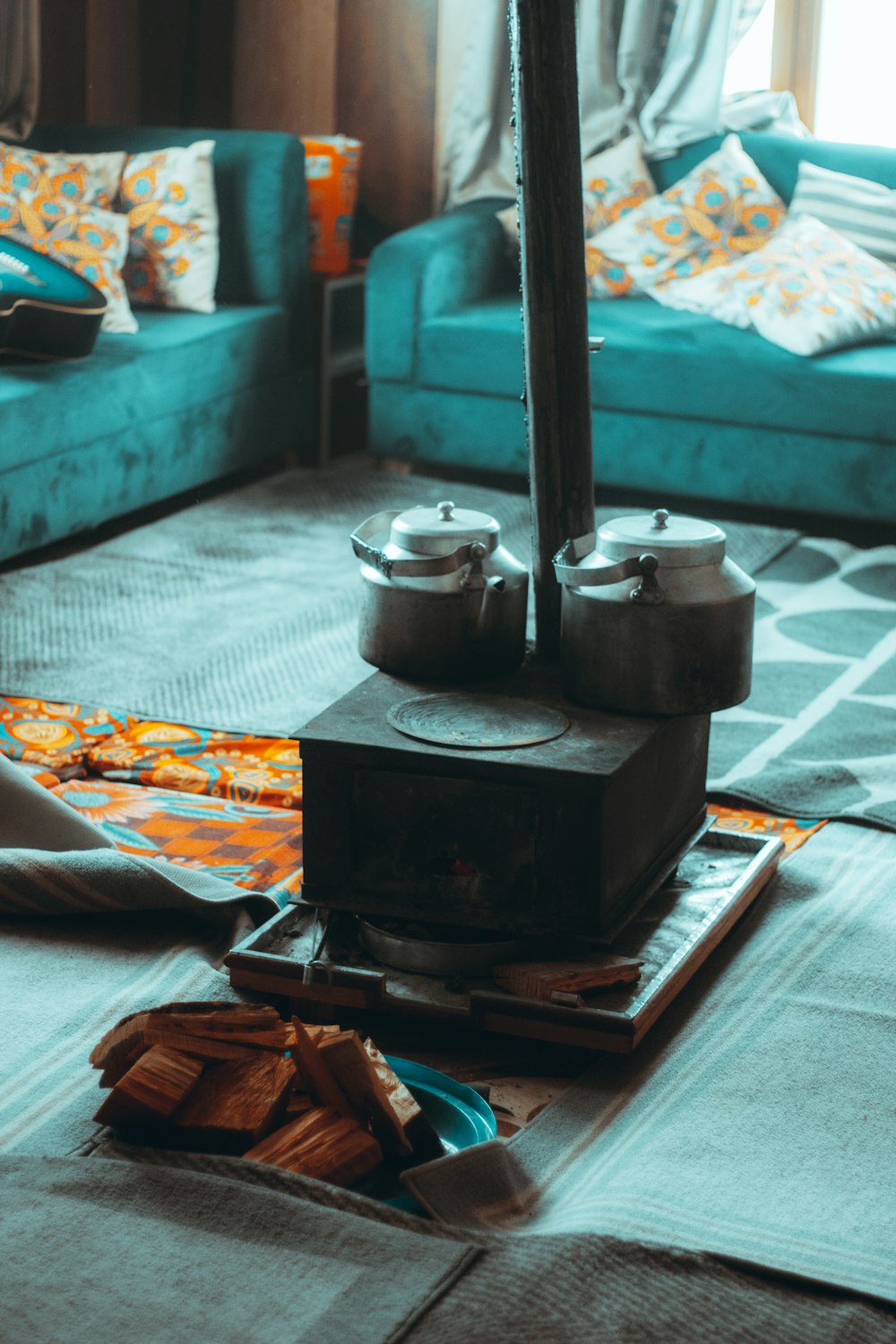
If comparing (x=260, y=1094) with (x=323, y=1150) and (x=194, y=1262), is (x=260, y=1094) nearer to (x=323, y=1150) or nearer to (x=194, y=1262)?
(x=323, y=1150)

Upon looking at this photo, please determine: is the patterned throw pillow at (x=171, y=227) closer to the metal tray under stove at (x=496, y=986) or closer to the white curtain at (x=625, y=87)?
the white curtain at (x=625, y=87)

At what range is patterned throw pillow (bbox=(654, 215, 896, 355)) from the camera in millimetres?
3662

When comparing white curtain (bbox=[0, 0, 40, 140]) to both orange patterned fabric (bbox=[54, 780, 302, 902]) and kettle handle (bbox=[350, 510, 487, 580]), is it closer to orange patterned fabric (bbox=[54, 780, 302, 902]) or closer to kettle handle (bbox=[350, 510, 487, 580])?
orange patterned fabric (bbox=[54, 780, 302, 902])

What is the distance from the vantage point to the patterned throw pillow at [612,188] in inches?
167

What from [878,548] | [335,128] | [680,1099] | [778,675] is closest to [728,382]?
[878,548]

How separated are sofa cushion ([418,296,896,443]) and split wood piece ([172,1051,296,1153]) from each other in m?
2.47

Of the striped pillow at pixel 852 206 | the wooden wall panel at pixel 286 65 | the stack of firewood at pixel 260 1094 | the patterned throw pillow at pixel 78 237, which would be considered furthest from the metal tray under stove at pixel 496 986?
the wooden wall panel at pixel 286 65

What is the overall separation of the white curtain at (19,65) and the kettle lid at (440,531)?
9.38 feet

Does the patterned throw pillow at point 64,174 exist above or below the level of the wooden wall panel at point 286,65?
below

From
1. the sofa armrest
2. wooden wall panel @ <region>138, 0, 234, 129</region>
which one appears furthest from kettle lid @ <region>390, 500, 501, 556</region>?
wooden wall panel @ <region>138, 0, 234, 129</region>

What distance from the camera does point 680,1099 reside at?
153 cm

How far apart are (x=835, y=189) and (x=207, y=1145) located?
3.23 m

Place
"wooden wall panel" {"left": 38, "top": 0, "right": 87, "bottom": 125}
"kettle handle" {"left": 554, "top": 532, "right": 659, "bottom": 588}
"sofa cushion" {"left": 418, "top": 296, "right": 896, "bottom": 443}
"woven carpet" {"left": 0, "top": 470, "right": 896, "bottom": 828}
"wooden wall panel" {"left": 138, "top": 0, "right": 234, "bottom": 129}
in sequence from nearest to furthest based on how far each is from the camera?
"kettle handle" {"left": 554, "top": 532, "right": 659, "bottom": 588}
"woven carpet" {"left": 0, "top": 470, "right": 896, "bottom": 828}
"sofa cushion" {"left": 418, "top": 296, "right": 896, "bottom": 443}
"wooden wall panel" {"left": 38, "top": 0, "right": 87, "bottom": 125}
"wooden wall panel" {"left": 138, "top": 0, "right": 234, "bottom": 129}

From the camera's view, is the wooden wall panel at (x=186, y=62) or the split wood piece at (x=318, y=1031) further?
the wooden wall panel at (x=186, y=62)
